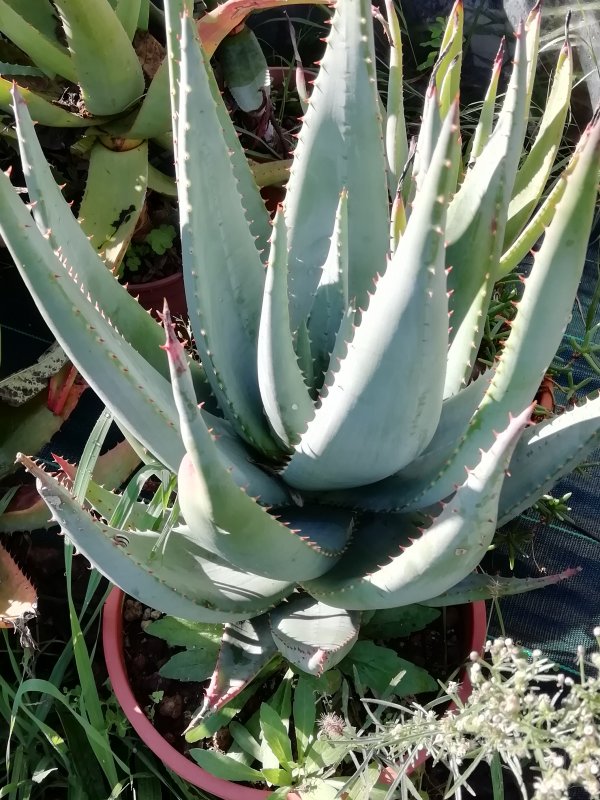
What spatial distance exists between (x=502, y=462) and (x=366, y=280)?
12.0 inches

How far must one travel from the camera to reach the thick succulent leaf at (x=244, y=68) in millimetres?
1198

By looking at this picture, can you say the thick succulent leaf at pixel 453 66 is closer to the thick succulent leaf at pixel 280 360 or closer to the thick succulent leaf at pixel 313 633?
the thick succulent leaf at pixel 280 360

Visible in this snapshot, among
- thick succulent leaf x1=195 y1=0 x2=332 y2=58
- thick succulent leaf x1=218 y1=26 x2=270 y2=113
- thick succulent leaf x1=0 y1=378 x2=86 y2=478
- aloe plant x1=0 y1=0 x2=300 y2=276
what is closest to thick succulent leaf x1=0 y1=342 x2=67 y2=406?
thick succulent leaf x1=0 y1=378 x2=86 y2=478

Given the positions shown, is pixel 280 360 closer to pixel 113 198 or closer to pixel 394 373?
pixel 394 373

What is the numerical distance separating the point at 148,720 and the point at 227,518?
45 centimetres

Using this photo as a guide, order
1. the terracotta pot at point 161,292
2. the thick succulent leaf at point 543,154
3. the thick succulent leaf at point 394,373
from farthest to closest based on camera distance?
the terracotta pot at point 161,292
the thick succulent leaf at point 543,154
the thick succulent leaf at point 394,373

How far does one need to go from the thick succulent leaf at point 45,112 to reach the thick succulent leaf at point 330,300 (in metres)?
0.58

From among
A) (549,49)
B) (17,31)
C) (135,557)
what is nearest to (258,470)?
(135,557)

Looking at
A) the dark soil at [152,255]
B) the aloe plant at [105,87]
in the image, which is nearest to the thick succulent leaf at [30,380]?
the aloe plant at [105,87]

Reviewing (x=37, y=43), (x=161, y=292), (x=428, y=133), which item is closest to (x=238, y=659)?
(x=428, y=133)

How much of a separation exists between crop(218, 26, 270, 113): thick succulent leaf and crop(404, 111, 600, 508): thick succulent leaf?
2.88 feet

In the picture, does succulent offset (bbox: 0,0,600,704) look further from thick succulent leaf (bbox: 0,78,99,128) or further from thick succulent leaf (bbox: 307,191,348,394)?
thick succulent leaf (bbox: 0,78,99,128)

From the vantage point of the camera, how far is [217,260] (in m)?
0.62

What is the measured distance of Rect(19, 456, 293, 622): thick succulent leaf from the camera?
50cm
